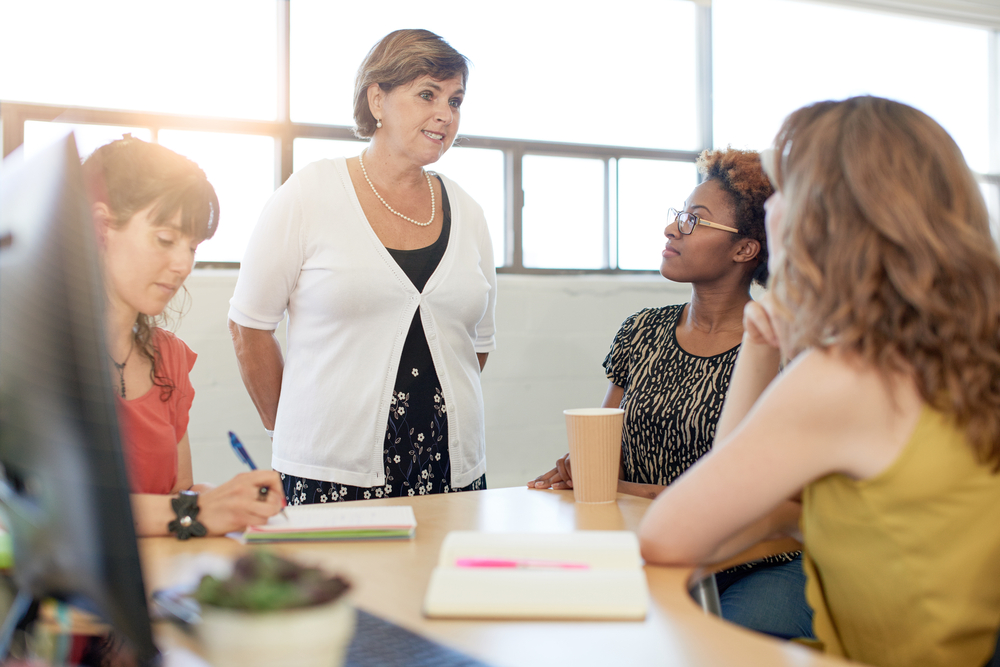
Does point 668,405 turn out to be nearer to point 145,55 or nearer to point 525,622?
point 525,622

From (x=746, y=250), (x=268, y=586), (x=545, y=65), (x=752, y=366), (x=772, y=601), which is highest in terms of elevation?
(x=545, y=65)

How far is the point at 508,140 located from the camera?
10.9 feet

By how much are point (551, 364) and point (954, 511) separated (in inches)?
98.6

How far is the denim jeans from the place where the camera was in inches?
49.8

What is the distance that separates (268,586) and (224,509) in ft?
1.95

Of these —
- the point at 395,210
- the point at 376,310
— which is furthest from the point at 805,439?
the point at 395,210

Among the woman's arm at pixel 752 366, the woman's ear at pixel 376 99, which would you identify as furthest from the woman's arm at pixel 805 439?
the woman's ear at pixel 376 99

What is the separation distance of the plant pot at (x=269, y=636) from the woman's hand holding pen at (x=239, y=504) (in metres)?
0.56

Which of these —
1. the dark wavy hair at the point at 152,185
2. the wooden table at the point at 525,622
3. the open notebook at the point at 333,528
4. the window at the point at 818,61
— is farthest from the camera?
the window at the point at 818,61

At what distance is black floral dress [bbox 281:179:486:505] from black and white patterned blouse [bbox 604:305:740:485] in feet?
1.27

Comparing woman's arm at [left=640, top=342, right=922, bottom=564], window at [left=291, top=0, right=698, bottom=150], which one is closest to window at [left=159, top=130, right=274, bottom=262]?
window at [left=291, top=0, right=698, bottom=150]

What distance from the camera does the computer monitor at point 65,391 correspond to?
0.44 meters

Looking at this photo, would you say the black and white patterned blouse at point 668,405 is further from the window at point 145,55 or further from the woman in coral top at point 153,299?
the window at point 145,55

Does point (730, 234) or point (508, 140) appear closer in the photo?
point (730, 234)
